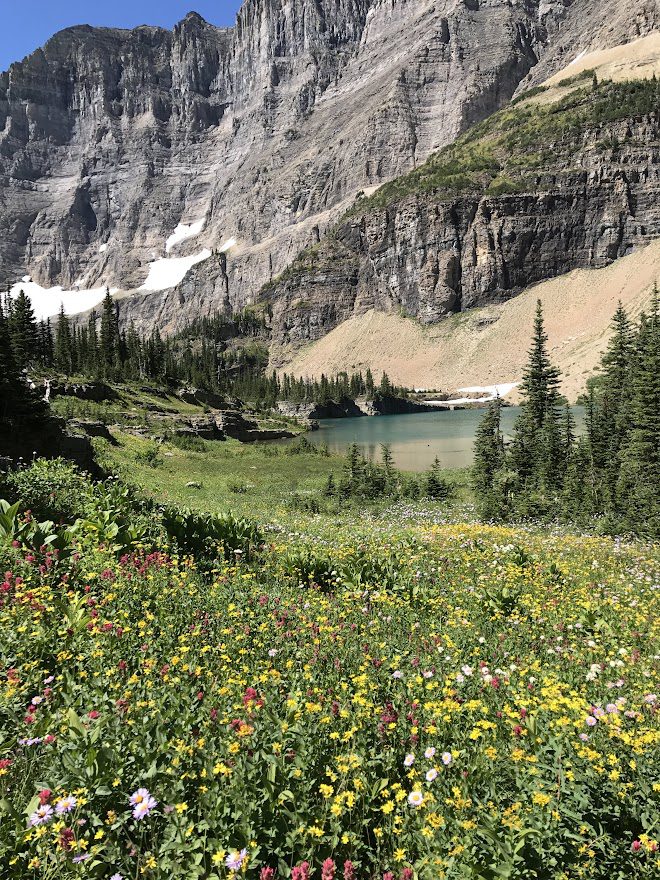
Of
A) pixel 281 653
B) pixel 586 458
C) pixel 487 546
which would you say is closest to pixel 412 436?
pixel 586 458

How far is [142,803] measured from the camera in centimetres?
310

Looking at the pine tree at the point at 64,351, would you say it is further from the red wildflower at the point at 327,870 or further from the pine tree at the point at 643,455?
the red wildflower at the point at 327,870

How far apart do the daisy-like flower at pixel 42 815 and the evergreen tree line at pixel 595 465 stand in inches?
775

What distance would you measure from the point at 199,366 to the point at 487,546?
169 metres

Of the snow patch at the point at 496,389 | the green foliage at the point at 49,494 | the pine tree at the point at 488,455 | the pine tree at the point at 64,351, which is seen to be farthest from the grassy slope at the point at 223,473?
the snow patch at the point at 496,389

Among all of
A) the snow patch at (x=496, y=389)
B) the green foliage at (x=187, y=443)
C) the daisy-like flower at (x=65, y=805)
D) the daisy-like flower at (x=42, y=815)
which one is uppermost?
the daisy-like flower at (x=65, y=805)

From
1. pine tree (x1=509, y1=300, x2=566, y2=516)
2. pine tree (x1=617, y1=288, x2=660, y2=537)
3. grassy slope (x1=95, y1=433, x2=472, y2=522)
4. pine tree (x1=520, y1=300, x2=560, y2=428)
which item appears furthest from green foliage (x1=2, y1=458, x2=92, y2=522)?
pine tree (x1=520, y1=300, x2=560, y2=428)

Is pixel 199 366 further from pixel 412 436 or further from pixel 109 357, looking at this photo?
pixel 412 436

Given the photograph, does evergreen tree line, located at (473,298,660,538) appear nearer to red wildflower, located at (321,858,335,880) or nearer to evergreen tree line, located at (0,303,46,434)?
red wildflower, located at (321,858,335,880)

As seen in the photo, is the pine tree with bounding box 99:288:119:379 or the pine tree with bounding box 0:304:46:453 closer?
the pine tree with bounding box 0:304:46:453

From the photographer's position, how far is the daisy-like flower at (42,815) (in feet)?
9.66

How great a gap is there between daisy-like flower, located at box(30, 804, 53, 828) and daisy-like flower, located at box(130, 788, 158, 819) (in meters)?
0.48

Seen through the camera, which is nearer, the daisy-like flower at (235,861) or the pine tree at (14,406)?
the daisy-like flower at (235,861)

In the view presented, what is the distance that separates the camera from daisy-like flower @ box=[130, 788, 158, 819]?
3.01 metres
